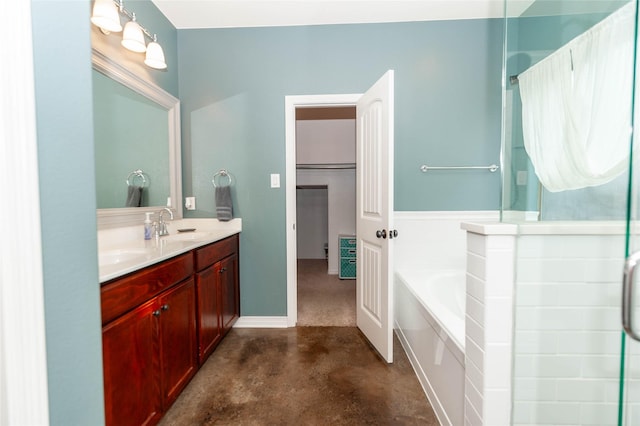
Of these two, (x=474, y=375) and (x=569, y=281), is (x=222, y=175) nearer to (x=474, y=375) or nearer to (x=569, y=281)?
(x=474, y=375)

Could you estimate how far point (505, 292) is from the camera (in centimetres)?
96

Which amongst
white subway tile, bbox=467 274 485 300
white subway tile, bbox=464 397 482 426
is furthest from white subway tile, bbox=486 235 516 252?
white subway tile, bbox=464 397 482 426

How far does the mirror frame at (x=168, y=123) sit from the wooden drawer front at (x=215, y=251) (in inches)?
20.7

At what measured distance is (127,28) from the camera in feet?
5.57

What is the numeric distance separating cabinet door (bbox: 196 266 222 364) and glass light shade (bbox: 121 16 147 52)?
148 cm

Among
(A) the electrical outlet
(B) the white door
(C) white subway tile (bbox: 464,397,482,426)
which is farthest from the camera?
(A) the electrical outlet

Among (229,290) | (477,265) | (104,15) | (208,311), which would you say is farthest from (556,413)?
(104,15)

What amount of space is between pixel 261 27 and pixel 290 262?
202cm

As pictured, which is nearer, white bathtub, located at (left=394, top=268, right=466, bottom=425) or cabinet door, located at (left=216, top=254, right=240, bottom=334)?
white bathtub, located at (left=394, top=268, right=466, bottom=425)

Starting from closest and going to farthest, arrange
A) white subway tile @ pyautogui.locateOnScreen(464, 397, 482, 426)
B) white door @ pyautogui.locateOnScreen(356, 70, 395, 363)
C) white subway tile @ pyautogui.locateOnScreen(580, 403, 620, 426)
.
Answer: white subway tile @ pyautogui.locateOnScreen(580, 403, 620, 426) → white subway tile @ pyautogui.locateOnScreen(464, 397, 482, 426) → white door @ pyautogui.locateOnScreen(356, 70, 395, 363)

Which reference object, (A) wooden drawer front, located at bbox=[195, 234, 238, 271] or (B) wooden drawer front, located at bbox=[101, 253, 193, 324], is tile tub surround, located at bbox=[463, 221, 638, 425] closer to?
(B) wooden drawer front, located at bbox=[101, 253, 193, 324]

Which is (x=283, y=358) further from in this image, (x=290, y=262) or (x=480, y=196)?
(x=480, y=196)

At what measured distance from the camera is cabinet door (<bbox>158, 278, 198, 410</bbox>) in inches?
52.5

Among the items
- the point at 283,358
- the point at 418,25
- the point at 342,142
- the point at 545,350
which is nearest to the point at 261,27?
the point at 418,25
